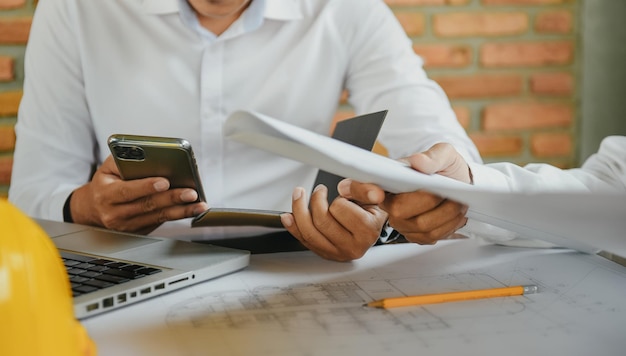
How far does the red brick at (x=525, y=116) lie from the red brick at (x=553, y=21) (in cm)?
20

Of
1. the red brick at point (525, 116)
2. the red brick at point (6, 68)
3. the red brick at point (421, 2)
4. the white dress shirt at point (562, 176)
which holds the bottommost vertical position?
the red brick at point (525, 116)

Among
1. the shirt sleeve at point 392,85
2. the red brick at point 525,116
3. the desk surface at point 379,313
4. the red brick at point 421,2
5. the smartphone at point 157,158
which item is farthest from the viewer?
the red brick at point 525,116

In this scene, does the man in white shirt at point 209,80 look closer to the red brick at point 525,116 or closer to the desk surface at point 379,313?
the desk surface at point 379,313

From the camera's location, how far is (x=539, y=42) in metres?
1.71

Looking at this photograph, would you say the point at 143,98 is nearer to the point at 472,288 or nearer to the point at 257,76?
the point at 257,76

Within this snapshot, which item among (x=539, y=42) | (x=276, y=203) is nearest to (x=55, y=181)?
(x=276, y=203)

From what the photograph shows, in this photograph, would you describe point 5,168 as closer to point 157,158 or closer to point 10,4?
point 10,4

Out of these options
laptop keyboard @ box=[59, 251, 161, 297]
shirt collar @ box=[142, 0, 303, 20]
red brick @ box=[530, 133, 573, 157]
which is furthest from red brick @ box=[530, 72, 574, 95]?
laptop keyboard @ box=[59, 251, 161, 297]

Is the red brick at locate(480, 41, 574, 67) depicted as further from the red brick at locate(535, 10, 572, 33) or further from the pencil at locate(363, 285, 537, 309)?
the pencil at locate(363, 285, 537, 309)

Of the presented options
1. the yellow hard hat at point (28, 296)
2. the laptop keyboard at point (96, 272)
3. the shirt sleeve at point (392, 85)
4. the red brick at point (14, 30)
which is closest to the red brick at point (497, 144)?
the shirt sleeve at point (392, 85)

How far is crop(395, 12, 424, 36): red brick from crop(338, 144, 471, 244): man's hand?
37.8 inches

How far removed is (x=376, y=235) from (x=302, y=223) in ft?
0.27

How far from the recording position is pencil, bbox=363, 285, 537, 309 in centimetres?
56

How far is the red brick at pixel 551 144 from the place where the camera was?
1746mm
